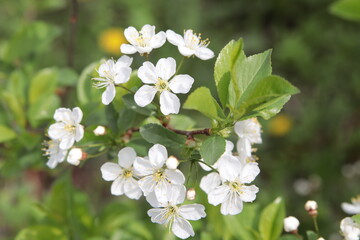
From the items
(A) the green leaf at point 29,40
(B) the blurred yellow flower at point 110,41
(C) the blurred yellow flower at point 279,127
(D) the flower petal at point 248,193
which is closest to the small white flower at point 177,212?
(D) the flower petal at point 248,193

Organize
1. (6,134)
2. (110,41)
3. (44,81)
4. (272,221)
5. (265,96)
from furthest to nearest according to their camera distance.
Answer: (110,41), (44,81), (6,134), (272,221), (265,96)

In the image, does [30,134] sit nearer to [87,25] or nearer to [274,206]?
[274,206]

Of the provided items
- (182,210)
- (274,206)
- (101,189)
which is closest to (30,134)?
(182,210)

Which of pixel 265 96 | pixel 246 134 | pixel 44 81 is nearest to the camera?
pixel 265 96

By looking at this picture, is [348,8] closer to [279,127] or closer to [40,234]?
[279,127]

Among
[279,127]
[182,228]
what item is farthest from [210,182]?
[279,127]

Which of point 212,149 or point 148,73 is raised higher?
point 148,73

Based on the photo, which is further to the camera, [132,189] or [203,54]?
[203,54]

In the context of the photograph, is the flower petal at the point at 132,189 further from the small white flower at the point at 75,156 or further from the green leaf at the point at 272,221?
the green leaf at the point at 272,221
